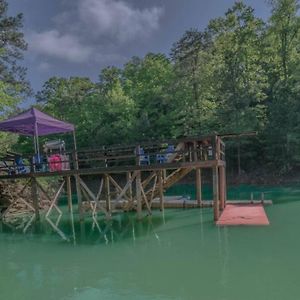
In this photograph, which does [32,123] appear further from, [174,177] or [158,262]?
[158,262]

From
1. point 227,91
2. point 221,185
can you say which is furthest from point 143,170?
point 227,91

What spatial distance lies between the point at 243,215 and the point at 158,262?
4953 millimetres

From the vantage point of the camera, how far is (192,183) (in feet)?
98.7

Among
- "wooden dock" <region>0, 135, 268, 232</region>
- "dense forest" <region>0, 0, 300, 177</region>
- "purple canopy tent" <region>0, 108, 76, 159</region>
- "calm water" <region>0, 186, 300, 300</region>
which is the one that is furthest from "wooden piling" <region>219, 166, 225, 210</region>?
"dense forest" <region>0, 0, 300, 177</region>

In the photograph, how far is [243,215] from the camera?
481 inches

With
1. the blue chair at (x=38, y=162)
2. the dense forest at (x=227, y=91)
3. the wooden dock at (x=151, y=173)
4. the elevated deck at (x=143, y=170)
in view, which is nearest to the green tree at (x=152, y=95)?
the dense forest at (x=227, y=91)

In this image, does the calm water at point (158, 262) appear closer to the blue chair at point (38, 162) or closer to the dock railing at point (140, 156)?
the dock railing at point (140, 156)

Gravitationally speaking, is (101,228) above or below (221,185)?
below

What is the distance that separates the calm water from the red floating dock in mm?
390

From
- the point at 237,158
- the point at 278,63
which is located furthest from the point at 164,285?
the point at 278,63

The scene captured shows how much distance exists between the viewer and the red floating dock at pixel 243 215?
11320 millimetres

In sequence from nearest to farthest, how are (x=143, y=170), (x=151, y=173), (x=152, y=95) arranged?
(x=143, y=170) → (x=151, y=173) → (x=152, y=95)

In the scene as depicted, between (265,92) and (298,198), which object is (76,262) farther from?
(265,92)

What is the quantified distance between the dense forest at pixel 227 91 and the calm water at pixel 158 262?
1476cm
